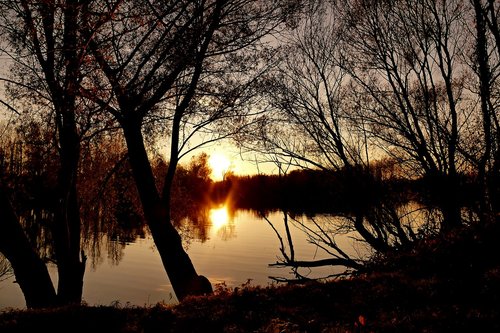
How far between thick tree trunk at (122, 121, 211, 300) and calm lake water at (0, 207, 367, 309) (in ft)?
23.6

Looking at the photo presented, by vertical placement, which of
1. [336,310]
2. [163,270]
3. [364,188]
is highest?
[364,188]

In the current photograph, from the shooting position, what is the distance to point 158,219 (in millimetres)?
9008

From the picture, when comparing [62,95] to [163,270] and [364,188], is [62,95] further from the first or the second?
[163,270]

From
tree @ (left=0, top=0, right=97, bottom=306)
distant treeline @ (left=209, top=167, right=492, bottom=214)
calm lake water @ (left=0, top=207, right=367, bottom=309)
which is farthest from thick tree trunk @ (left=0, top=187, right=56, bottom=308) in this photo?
calm lake water @ (left=0, top=207, right=367, bottom=309)

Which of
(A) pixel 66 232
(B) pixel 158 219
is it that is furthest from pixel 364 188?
(A) pixel 66 232

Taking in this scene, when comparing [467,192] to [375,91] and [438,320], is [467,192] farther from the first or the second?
[438,320]

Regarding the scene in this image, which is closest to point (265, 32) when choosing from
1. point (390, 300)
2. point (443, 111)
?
point (443, 111)

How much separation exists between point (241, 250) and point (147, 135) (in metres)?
19.9

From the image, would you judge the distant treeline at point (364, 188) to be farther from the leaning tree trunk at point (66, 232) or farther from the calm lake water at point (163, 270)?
the leaning tree trunk at point (66, 232)

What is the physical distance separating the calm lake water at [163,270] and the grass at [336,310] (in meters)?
9.48

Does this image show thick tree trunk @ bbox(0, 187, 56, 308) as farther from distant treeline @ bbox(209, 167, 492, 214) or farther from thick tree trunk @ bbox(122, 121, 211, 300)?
distant treeline @ bbox(209, 167, 492, 214)

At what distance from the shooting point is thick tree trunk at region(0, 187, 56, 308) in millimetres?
6891

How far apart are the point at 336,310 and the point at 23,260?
18.1 ft

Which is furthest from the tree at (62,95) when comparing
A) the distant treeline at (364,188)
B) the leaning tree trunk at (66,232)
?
the distant treeline at (364,188)
